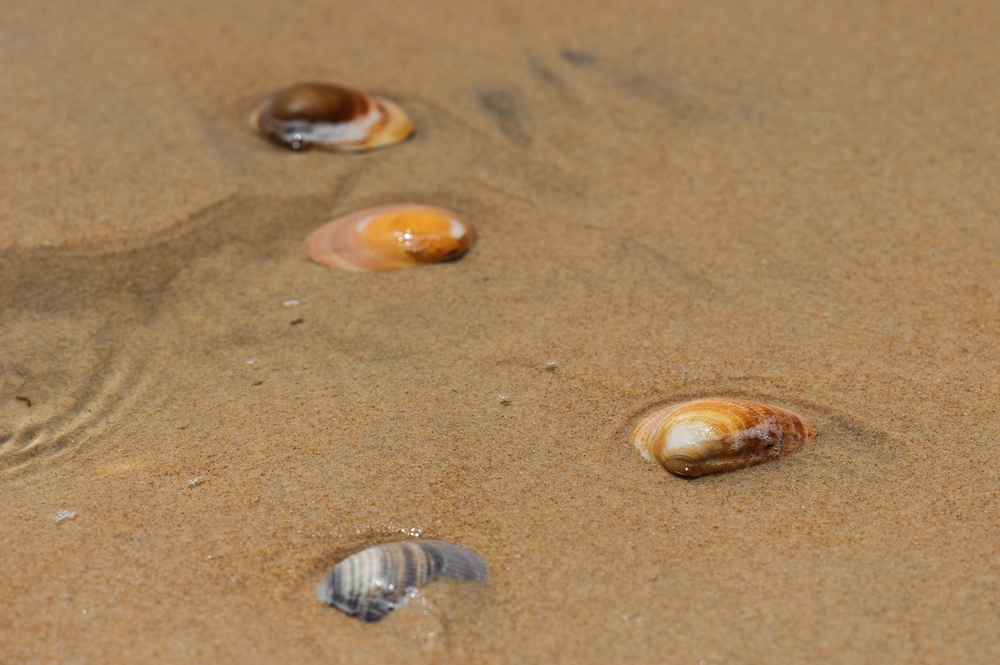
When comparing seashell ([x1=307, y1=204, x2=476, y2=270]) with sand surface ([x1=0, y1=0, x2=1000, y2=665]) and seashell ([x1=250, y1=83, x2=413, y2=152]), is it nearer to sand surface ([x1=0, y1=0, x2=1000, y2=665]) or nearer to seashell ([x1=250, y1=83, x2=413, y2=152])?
sand surface ([x1=0, y1=0, x2=1000, y2=665])

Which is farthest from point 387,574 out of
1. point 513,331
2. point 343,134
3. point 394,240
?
point 343,134

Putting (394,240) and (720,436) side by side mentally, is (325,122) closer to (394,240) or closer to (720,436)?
(394,240)

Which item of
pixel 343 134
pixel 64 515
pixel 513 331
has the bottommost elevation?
pixel 64 515

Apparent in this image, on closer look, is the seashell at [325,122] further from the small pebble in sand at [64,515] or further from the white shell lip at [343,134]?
the small pebble in sand at [64,515]

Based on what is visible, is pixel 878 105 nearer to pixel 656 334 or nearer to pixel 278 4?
pixel 656 334

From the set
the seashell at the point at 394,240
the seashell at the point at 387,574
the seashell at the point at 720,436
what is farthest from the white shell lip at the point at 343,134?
the seashell at the point at 387,574
